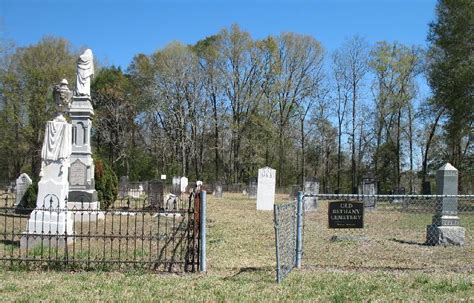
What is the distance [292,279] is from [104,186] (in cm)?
1422

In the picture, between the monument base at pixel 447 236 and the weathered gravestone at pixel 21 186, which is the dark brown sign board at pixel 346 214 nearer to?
the monument base at pixel 447 236

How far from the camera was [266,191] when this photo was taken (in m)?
23.4

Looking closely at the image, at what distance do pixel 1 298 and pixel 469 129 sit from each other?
108 ft

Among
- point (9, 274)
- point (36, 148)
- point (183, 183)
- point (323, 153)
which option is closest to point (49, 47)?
point (36, 148)

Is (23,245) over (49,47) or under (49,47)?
under

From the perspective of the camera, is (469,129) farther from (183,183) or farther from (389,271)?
(389,271)

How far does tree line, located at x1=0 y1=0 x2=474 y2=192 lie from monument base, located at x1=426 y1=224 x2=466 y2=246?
36.2m

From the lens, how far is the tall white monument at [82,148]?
18156 mm

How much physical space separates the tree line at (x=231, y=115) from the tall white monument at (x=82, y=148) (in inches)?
1131

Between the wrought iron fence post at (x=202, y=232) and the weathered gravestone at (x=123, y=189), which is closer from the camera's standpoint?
the wrought iron fence post at (x=202, y=232)

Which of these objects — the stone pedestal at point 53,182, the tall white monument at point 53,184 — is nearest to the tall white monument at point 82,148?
the tall white monument at point 53,184

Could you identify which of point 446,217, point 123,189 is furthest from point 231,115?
point 446,217

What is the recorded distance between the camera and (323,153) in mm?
58250

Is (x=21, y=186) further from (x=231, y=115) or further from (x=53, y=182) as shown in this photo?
(x=231, y=115)
